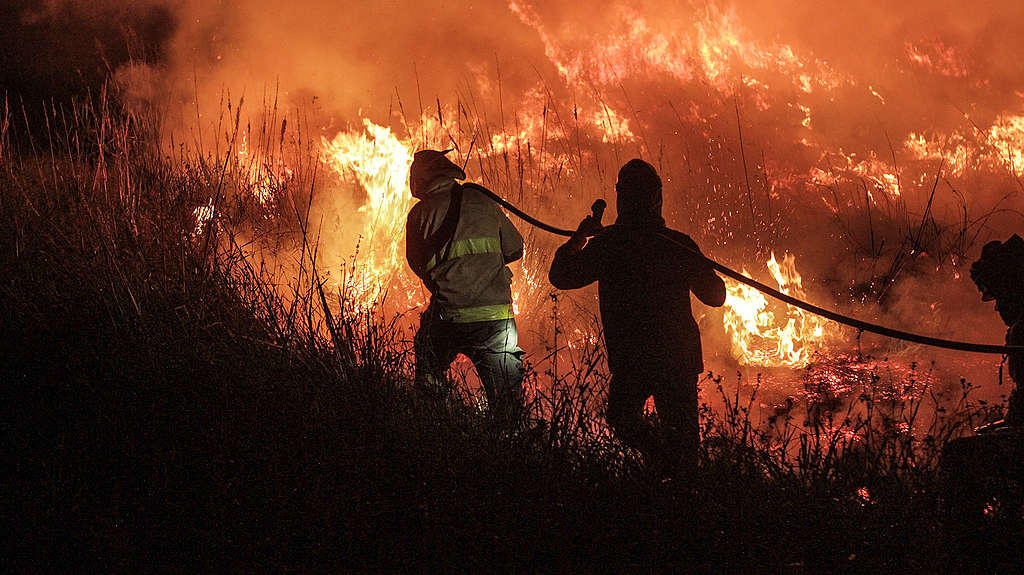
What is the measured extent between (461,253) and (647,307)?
0.98 m

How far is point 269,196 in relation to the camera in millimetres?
6641

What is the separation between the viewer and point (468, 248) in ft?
13.3

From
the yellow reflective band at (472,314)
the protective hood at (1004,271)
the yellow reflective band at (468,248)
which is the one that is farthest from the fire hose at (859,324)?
the yellow reflective band at (472,314)

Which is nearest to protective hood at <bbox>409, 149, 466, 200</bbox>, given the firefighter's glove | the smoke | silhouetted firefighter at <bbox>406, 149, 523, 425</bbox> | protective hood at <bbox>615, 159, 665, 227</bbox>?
silhouetted firefighter at <bbox>406, 149, 523, 425</bbox>

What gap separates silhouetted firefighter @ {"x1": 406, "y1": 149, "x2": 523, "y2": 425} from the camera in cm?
401

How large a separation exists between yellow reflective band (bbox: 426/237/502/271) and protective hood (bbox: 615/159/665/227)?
29.1 inches

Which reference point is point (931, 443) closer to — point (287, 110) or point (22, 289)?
point (22, 289)

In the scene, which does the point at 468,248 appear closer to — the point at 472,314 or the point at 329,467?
the point at 472,314

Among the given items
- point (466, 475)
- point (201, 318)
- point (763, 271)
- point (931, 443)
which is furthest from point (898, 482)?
point (763, 271)

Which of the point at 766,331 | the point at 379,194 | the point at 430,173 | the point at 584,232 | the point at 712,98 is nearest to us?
the point at 584,232

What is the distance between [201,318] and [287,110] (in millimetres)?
4000

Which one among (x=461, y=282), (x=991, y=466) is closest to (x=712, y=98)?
(x=461, y=282)

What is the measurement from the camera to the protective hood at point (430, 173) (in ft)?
13.7

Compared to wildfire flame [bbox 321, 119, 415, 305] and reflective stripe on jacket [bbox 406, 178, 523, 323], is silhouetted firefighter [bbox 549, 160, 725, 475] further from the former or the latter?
wildfire flame [bbox 321, 119, 415, 305]
